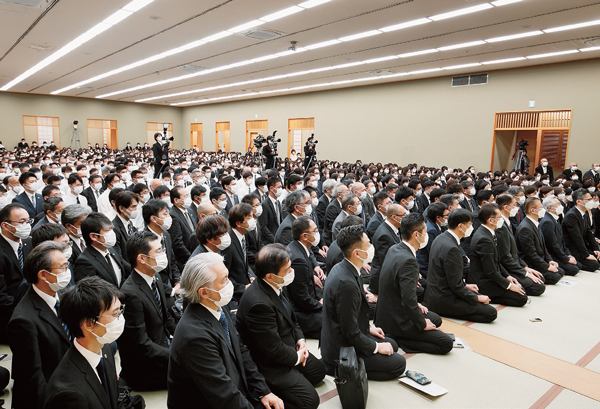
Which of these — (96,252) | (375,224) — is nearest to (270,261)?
(96,252)

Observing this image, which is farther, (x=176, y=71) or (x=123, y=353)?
(x=176, y=71)

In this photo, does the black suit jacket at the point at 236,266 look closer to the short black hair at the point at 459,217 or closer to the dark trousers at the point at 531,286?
the short black hair at the point at 459,217

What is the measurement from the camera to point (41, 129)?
83.1 ft

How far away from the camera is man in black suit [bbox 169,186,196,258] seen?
15.9ft

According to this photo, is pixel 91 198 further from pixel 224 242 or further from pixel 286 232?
pixel 224 242

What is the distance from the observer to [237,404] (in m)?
2.06

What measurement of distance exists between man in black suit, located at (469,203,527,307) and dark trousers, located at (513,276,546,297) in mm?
313

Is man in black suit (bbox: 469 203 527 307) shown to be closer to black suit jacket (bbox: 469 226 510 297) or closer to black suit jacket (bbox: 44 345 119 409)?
black suit jacket (bbox: 469 226 510 297)

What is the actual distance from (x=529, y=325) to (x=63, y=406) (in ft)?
14.9

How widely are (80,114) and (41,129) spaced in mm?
2531

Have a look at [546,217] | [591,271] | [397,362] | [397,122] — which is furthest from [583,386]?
[397,122]

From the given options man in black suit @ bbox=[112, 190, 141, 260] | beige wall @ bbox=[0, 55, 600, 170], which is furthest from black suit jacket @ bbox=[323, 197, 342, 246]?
beige wall @ bbox=[0, 55, 600, 170]

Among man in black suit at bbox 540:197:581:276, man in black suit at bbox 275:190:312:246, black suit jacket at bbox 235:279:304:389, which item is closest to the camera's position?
black suit jacket at bbox 235:279:304:389

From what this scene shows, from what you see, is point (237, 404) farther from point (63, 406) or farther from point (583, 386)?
point (583, 386)
